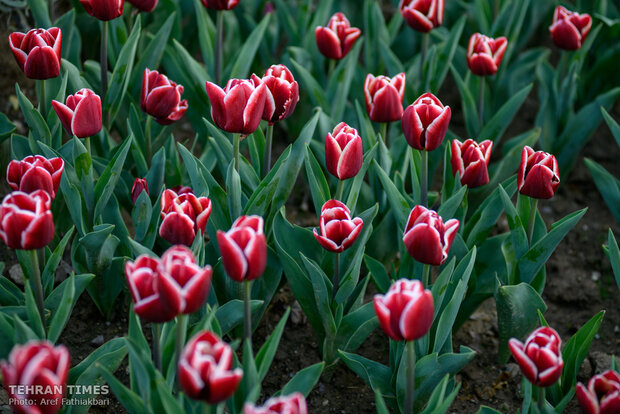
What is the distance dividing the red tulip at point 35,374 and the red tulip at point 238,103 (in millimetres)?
785

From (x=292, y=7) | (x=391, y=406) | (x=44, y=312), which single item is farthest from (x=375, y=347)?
(x=292, y=7)

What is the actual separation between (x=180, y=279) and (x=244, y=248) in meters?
0.15

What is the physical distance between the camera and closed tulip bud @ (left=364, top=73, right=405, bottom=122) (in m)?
2.18

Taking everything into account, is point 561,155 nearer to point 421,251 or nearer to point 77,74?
point 421,251

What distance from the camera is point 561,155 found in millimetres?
3018

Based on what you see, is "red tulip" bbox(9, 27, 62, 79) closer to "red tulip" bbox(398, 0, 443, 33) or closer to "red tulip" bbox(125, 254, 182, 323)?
"red tulip" bbox(125, 254, 182, 323)

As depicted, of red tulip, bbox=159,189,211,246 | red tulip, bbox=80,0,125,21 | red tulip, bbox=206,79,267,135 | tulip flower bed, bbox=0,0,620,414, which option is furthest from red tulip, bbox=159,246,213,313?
red tulip, bbox=80,0,125,21

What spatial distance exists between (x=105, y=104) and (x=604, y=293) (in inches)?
75.9

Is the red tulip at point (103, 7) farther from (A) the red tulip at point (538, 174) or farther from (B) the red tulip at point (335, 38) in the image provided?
(A) the red tulip at point (538, 174)

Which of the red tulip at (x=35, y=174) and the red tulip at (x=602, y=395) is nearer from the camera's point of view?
the red tulip at (x=602, y=395)

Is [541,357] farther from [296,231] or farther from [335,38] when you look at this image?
[335,38]

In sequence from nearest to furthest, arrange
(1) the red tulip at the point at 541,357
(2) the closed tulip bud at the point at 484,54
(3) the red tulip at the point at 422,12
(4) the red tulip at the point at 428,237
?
(1) the red tulip at the point at 541,357, (4) the red tulip at the point at 428,237, (2) the closed tulip bud at the point at 484,54, (3) the red tulip at the point at 422,12

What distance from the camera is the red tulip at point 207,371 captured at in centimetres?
129

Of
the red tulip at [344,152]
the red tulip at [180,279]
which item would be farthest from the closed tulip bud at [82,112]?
the red tulip at [180,279]
